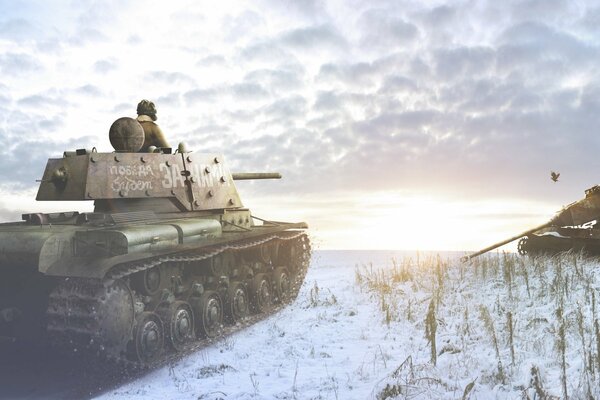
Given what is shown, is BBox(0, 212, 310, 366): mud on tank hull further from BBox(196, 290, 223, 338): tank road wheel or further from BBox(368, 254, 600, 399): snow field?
BBox(368, 254, 600, 399): snow field

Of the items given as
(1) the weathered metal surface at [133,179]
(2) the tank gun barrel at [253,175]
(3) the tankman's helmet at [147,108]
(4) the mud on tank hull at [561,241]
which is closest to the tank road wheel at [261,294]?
(1) the weathered metal surface at [133,179]

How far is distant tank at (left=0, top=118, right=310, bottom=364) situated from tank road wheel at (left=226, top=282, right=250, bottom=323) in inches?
0.9

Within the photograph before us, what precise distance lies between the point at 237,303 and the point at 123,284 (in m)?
3.27

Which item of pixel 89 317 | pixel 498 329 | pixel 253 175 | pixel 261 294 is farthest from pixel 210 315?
pixel 498 329

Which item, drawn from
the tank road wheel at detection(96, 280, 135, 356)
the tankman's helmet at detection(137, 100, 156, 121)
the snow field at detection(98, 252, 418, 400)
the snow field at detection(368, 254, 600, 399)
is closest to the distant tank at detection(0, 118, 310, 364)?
the tank road wheel at detection(96, 280, 135, 356)

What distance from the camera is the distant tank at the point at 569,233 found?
12305 millimetres

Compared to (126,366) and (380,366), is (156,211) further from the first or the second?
(380,366)

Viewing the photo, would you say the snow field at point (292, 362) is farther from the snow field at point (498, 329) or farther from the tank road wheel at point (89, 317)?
the tank road wheel at point (89, 317)

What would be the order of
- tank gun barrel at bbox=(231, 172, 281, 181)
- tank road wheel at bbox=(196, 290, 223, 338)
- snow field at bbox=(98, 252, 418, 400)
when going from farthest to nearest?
tank gun barrel at bbox=(231, 172, 281, 181), tank road wheel at bbox=(196, 290, 223, 338), snow field at bbox=(98, 252, 418, 400)

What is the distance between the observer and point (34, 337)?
26.5 feet

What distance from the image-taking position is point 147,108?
35.2 ft

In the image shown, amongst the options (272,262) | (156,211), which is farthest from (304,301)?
(156,211)

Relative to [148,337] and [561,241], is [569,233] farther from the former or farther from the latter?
[148,337]

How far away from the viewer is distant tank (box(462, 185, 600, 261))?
12.3 metres
